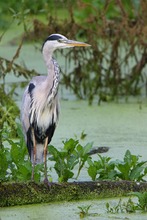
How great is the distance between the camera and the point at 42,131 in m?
4.90

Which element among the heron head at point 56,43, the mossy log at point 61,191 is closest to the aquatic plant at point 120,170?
the mossy log at point 61,191

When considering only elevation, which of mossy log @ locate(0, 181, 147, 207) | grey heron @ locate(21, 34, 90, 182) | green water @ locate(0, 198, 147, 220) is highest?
grey heron @ locate(21, 34, 90, 182)

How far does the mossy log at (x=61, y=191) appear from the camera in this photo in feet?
13.9

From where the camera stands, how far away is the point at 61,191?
4.29m

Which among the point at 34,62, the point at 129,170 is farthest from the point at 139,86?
the point at 129,170

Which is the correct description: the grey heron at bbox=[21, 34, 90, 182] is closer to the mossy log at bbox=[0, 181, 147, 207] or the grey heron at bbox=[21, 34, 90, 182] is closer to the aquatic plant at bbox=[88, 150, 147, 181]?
the aquatic plant at bbox=[88, 150, 147, 181]

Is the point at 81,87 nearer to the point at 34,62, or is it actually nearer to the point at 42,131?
the point at 34,62

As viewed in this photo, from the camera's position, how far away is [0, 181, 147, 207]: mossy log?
13.9ft

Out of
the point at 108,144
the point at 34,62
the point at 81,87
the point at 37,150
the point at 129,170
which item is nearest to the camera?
the point at 129,170

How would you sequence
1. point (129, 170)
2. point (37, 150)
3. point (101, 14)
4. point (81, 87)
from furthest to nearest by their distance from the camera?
point (81, 87)
point (101, 14)
point (37, 150)
point (129, 170)

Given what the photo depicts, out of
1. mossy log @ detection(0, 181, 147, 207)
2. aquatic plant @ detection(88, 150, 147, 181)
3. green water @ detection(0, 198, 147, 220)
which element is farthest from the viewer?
aquatic plant @ detection(88, 150, 147, 181)

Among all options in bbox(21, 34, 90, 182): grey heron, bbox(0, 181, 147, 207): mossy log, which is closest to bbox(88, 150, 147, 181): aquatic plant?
bbox(0, 181, 147, 207): mossy log

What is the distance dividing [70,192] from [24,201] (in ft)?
0.76

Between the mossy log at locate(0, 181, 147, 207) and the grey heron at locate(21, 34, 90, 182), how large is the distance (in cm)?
55
